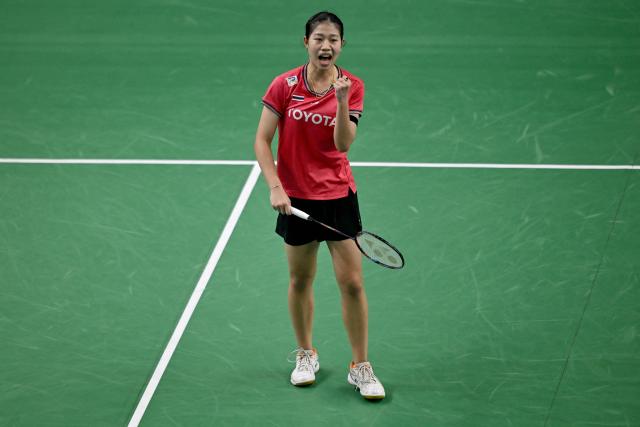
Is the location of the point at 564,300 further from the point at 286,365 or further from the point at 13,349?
the point at 13,349

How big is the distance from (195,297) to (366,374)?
1425mm

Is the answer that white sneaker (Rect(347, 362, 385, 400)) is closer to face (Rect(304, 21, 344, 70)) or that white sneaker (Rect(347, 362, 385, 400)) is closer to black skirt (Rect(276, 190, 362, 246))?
black skirt (Rect(276, 190, 362, 246))

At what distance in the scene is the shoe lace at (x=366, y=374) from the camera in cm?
525

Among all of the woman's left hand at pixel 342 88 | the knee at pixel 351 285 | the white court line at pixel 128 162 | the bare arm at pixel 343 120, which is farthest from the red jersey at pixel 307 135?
the white court line at pixel 128 162

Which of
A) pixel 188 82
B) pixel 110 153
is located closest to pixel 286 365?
pixel 110 153

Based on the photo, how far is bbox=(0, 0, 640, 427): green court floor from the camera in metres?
5.36

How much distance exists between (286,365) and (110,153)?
10.2 feet

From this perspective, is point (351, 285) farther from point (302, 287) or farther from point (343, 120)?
point (343, 120)

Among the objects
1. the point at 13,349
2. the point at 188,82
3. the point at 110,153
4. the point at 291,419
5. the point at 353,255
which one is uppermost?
the point at 188,82

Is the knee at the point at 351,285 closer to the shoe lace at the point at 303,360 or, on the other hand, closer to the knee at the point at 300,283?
the knee at the point at 300,283

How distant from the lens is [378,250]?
5133 millimetres

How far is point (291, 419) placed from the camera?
16.8 feet

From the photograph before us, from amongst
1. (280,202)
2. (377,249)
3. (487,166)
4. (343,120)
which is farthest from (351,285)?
(487,166)

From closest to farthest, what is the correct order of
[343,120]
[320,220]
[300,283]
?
[343,120] → [320,220] → [300,283]
